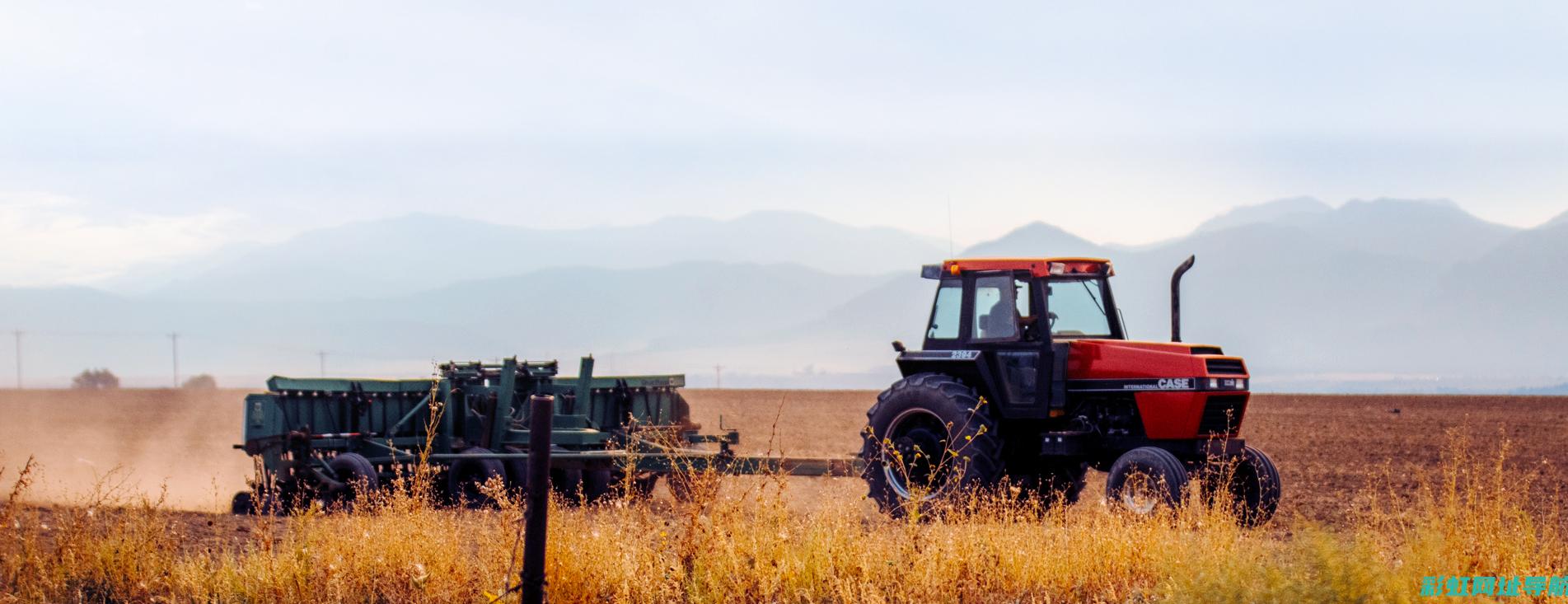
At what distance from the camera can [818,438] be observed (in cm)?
2947

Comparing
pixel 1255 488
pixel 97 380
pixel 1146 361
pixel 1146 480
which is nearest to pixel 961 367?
pixel 1146 361

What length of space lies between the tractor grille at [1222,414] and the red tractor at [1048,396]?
0.01m

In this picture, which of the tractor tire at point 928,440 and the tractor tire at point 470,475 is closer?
the tractor tire at point 928,440

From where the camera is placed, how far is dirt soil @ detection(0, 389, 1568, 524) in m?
18.3

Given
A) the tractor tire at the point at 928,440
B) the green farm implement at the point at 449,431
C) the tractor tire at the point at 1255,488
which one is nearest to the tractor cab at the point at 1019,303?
the tractor tire at the point at 928,440

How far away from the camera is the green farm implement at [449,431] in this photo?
14.9 m

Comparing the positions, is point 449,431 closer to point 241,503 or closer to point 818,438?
point 241,503

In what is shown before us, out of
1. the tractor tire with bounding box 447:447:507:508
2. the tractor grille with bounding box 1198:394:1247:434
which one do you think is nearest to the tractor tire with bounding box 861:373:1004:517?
the tractor grille with bounding box 1198:394:1247:434

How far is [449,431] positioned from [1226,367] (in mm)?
8561

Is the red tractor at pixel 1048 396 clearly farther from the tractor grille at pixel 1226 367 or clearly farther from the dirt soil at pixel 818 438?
the dirt soil at pixel 818 438

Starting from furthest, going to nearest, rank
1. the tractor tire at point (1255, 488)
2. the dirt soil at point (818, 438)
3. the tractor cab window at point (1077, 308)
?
the dirt soil at point (818, 438), the tractor cab window at point (1077, 308), the tractor tire at point (1255, 488)

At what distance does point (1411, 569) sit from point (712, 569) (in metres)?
3.90

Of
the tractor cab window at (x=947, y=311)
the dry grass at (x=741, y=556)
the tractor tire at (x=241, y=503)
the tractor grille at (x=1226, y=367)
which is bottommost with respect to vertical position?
the tractor tire at (x=241, y=503)

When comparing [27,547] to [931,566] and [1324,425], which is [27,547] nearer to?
[931,566]
